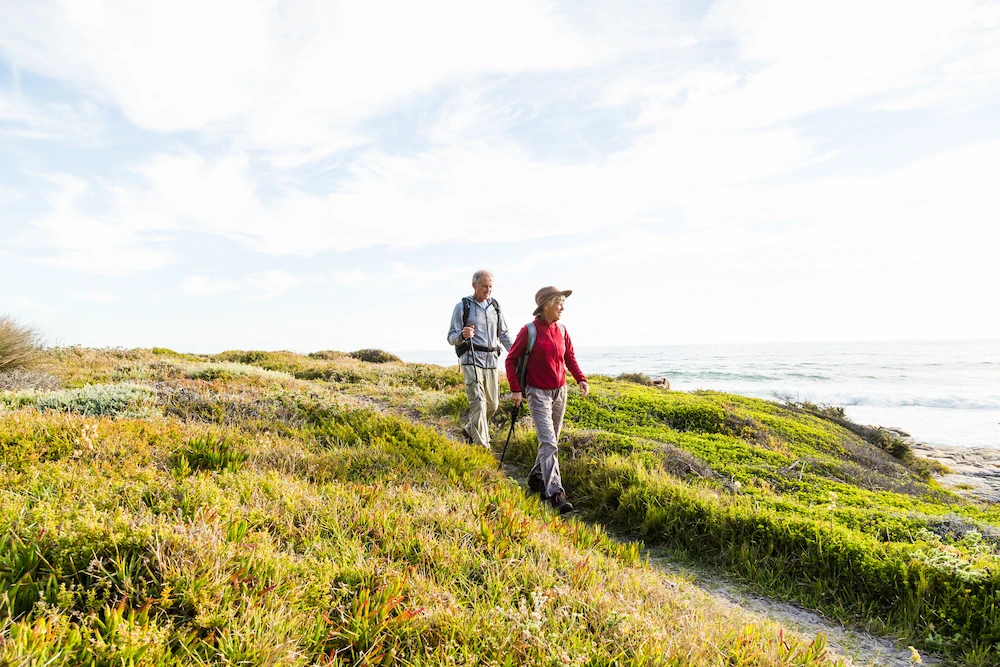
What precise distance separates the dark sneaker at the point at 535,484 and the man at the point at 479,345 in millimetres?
1193

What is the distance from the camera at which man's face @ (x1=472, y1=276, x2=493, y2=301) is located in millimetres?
8344

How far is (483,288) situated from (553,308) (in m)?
1.70

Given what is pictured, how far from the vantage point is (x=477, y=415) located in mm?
8695

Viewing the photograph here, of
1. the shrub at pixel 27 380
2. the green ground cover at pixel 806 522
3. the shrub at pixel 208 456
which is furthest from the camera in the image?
the shrub at pixel 27 380

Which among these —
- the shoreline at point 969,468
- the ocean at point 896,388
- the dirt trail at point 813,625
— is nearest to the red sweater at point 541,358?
the dirt trail at point 813,625

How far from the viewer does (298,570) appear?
3207 millimetres

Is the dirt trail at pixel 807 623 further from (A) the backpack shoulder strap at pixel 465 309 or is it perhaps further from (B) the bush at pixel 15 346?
(B) the bush at pixel 15 346

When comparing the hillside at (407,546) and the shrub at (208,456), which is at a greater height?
the shrub at (208,456)

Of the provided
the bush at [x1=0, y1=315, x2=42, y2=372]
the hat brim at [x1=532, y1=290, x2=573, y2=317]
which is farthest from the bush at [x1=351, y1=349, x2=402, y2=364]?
the hat brim at [x1=532, y1=290, x2=573, y2=317]

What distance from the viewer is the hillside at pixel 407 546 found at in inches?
107

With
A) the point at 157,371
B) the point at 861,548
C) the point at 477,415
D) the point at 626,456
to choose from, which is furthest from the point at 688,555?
the point at 157,371

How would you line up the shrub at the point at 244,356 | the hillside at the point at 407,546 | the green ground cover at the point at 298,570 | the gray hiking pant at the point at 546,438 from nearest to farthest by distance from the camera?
the green ground cover at the point at 298,570 → the hillside at the point at 407,546 → the gray hiking pant at the point at 546,438 → the shrub at the point at 244,356

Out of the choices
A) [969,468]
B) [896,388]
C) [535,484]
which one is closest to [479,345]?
[535,484]

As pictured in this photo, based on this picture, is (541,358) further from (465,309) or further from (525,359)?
(465,309)
